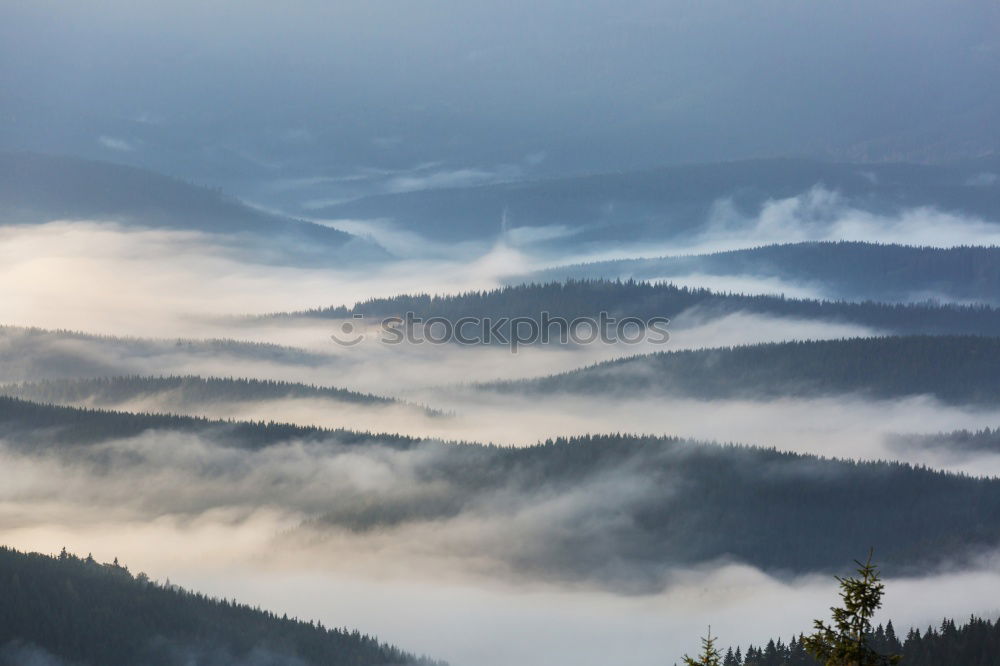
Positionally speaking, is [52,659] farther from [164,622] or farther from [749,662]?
[749,662]

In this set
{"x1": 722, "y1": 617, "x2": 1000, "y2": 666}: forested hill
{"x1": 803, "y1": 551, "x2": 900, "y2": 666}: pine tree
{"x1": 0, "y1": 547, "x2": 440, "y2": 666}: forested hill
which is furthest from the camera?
{"x1": 0, "y1": 547, "x2": 440, "y2": 666}: forested hill

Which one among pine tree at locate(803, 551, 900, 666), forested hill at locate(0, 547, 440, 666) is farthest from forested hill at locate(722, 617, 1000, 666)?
pine tree at locate(803, 551, 900, 666)

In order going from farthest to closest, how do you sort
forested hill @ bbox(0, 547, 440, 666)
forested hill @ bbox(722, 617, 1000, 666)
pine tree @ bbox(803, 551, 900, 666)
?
forested hill @ bbox(0, 547, 440, 666), forested hill @ bbox(722, 617, 1000, 666), pine tree @ bbox(803, 551, 900, 666)

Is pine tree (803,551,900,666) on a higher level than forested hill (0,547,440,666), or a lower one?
lower

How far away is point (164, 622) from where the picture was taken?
18025cm

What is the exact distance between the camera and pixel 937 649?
141m

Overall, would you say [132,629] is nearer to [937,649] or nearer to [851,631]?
[937,649]

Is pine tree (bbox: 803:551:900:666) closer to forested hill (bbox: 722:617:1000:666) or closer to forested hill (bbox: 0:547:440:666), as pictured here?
forested hill (bbox: 722:617:1000:666)

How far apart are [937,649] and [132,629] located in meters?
68.7

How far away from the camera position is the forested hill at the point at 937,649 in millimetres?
137125

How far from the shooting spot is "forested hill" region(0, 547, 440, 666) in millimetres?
173750

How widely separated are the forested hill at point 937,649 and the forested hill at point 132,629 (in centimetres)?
3974

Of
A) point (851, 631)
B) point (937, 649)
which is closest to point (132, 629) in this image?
point (937, 649)

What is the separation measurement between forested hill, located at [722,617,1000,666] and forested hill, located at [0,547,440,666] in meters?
39.7
